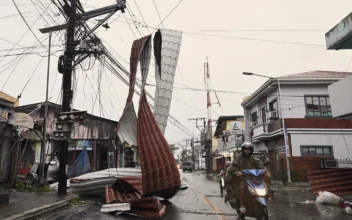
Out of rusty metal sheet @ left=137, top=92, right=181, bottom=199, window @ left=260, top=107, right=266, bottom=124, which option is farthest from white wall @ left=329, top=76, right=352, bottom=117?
window @ left=260, top=107, right=266, bottom=124

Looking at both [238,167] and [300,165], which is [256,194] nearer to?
[238,167]

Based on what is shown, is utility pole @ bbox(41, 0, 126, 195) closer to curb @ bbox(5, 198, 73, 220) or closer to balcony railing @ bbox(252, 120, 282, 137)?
curb @ bbox(5, 198, 73, 220)

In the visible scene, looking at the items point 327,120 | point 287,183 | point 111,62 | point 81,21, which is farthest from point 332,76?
point 81,21

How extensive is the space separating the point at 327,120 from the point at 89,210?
22.6m

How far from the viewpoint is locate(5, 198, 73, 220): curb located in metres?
7.20

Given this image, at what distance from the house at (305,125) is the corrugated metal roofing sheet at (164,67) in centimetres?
1630

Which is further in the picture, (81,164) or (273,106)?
(273,106)

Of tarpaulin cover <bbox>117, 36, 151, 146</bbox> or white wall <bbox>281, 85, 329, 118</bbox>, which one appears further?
white wall <bbox>281, 85, 329, 118</bbox>

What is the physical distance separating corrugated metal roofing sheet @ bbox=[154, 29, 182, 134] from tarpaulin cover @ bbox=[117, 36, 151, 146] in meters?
0.68

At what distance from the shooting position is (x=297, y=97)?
26109 mm

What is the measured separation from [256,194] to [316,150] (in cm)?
2113

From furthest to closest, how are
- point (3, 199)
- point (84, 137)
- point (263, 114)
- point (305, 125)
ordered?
point (263, 114)
point (305, 125)
point (84, 137)
point (3, 199)

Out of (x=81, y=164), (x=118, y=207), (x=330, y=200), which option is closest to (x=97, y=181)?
(x=118, y=207)

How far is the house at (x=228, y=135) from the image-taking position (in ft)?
130
